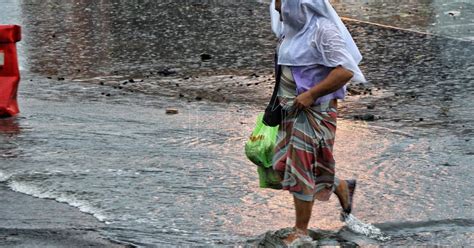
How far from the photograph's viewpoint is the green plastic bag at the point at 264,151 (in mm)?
5457

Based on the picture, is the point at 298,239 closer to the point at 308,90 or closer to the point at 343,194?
the point at 343,194

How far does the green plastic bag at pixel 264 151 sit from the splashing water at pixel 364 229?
545 millimetres

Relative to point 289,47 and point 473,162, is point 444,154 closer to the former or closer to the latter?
point 473,162

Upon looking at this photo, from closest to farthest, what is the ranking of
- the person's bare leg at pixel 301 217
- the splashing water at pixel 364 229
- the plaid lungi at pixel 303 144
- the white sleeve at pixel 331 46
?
the white sleeve at pixel 331 46
the plaid lungi at pixel 303 144
the person's bare leg at pixel 301 217
the splashing water at pixel 364 229

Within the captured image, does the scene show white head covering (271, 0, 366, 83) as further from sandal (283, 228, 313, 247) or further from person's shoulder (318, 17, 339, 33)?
sandal (283, 228, 313, 247)

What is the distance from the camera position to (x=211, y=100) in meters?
9.73

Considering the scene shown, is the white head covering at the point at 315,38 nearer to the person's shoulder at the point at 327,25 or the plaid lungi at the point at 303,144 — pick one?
the person's shoulder at the point at 327,25

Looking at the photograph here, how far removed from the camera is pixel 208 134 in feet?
27.1

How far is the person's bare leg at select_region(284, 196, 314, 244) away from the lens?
5.38 metres

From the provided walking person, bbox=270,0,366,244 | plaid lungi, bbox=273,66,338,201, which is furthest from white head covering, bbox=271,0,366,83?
plaid lungi, bbox=273,66,338,201

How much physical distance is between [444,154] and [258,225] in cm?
234

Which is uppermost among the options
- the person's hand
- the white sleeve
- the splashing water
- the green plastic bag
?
the white sleeve

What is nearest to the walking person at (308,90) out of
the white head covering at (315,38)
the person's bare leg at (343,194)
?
the white head covering at (315,38)

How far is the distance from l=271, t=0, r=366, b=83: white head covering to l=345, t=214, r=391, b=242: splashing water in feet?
3.14
